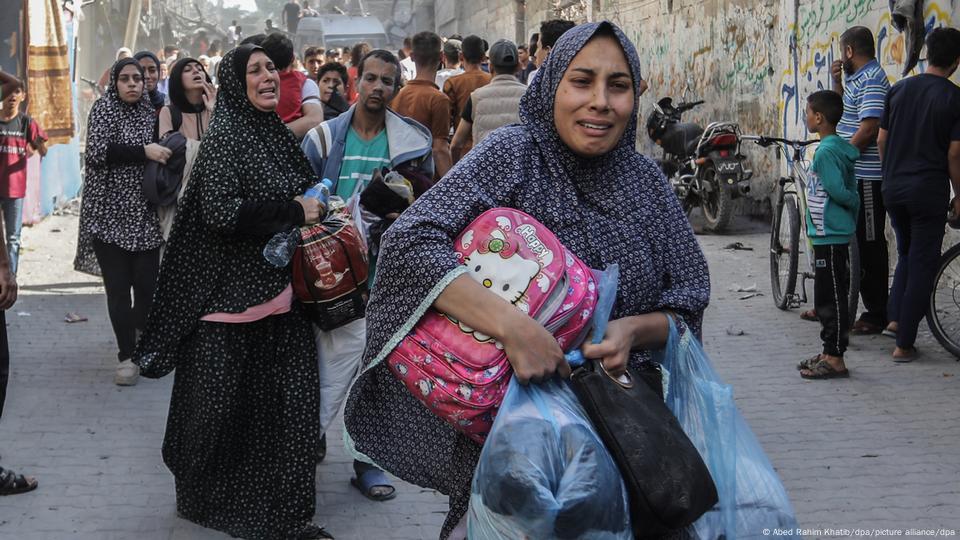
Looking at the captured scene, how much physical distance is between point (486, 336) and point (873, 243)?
6023 mm

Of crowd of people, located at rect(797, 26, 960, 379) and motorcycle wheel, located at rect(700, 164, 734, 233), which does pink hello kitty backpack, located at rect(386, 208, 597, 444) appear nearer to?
crowd of people, located at rect(797, 26, 960, 379)

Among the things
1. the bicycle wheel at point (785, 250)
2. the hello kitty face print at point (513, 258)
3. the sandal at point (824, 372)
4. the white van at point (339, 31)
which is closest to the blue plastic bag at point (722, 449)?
the hello kitty face print at point (513, 258)

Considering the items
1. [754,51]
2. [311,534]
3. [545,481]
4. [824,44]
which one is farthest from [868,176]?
[545,481]

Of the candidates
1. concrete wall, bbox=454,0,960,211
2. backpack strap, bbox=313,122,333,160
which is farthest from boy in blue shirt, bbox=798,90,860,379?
backpack strap, bbox=313,122,333,160

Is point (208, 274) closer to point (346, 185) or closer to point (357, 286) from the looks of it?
point (357, 286)

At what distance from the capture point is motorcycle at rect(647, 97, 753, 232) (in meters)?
11.8

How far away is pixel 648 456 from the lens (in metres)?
2.14

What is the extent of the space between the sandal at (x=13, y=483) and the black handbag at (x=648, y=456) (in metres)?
3.51

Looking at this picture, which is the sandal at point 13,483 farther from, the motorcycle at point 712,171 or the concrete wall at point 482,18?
the concrete wall at point 482,18

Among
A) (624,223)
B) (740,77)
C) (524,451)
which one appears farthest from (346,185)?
(740,77)

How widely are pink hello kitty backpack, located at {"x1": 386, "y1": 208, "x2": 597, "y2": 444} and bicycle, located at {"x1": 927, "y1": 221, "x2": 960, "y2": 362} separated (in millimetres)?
5203

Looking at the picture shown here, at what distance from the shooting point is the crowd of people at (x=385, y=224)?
2432 mm

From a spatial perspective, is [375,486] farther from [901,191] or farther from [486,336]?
[901,191]

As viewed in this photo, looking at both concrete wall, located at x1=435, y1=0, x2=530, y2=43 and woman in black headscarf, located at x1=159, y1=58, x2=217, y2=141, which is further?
concrete wall, located at x1=435, y1=0, x2=530, y2=43
